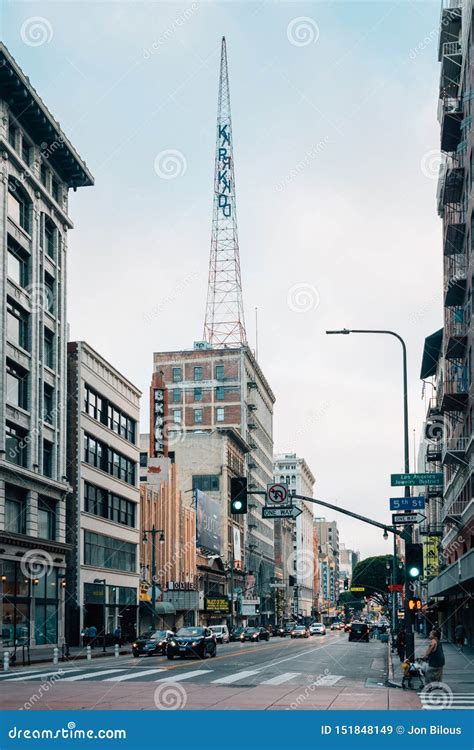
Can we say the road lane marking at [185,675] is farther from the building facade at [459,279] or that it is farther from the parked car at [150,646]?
the building facade at [459,279]

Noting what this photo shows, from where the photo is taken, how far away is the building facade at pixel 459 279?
1919 inches

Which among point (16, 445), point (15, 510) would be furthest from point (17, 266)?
point (15, 510)

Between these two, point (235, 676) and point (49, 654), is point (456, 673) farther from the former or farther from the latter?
point (49, 654)

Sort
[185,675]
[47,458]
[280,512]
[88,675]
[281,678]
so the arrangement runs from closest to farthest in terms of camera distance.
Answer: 1. [280,512]
2. [185,675]
3. [281,678]
4. [88,675]
5. [47,458]

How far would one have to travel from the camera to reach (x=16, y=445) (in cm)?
5069

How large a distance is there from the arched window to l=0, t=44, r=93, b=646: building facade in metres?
0.06

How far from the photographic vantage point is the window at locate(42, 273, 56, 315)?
186 ft

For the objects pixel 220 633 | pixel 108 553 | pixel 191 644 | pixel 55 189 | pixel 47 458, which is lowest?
pixel 220 633

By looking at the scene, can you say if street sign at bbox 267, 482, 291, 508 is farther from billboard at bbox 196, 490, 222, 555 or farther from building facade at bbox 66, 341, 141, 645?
billboard at bbox 196, 490, 222, 555

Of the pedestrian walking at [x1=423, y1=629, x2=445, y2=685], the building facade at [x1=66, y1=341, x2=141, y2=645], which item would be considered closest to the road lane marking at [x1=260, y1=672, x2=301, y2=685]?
the pedestrian walking at [x1=423, y1=629, x2=445, y2=685]

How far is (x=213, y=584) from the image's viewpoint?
10988cm

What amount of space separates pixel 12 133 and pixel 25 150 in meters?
2.41

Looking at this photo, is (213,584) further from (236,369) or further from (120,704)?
(120,704)
